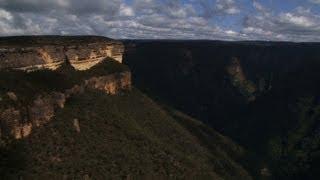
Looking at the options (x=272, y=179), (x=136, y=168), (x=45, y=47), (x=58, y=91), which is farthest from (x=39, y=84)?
(x=272, y=179)

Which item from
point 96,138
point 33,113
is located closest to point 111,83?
point 96,138

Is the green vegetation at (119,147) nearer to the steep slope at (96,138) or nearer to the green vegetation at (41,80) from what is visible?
the steep slope at (96,138)

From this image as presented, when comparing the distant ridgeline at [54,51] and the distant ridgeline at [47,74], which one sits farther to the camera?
the distant ridgeline at [54,51]

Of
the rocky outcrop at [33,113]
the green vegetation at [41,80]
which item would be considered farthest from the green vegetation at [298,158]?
the rocky outcrop at [33,113]

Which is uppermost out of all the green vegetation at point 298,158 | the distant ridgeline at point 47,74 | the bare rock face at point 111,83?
the distant ridgeline at point 47,74

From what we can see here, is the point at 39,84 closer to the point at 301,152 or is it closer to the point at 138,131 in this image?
the point at 138,131

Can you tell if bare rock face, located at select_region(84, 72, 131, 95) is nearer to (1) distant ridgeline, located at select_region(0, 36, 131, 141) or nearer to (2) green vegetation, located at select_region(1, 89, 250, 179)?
(1) distant ridgeline, located at select_region(0, 36, 131, 141)

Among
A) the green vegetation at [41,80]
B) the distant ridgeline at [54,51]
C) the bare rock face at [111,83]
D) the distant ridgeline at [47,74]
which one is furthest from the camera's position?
the bare rock face at [111,83]

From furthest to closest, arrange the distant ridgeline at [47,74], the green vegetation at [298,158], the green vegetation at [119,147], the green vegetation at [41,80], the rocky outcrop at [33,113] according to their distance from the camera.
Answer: the green vegetation at [298,158], the green vegetation at [41,80], the distant ridgeline at [47,74], the green vegetation at [119,147], the rocky outcrop at [33,113]
